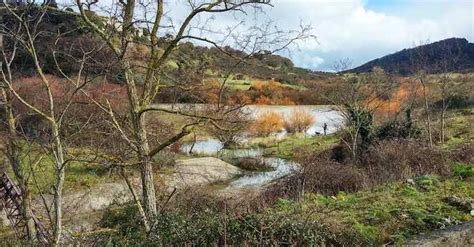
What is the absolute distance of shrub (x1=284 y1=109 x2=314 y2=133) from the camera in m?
45.8

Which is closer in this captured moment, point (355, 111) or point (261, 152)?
point (355, 111)

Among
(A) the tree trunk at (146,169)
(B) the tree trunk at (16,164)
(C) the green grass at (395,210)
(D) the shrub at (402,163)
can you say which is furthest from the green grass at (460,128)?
(B) the tree trunk at (16,164)

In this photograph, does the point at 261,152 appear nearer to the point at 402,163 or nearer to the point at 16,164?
the point at 402,163

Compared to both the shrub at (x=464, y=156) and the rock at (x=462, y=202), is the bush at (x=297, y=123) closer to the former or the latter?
the shrub at (x=464, y=156)

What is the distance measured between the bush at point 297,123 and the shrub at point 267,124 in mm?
1115

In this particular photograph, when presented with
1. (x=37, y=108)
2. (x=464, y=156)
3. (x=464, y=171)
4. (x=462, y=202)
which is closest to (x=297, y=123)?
(x=464, y=156)

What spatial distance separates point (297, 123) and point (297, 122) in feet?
0.30

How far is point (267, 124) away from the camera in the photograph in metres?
43.2

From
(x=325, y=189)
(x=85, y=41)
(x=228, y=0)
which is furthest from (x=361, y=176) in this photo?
(x=85, y=41)

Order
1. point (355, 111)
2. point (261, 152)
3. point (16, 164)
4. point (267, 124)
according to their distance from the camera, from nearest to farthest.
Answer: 1. point (16, 164)
2. point (355, 111)
3. point (261, 152)
4. point (267, 124)

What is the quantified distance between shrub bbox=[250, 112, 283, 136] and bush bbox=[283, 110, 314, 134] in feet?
3.66

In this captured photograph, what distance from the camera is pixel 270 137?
4178cm

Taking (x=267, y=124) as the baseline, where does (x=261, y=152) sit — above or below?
below

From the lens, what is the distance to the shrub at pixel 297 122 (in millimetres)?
45812
